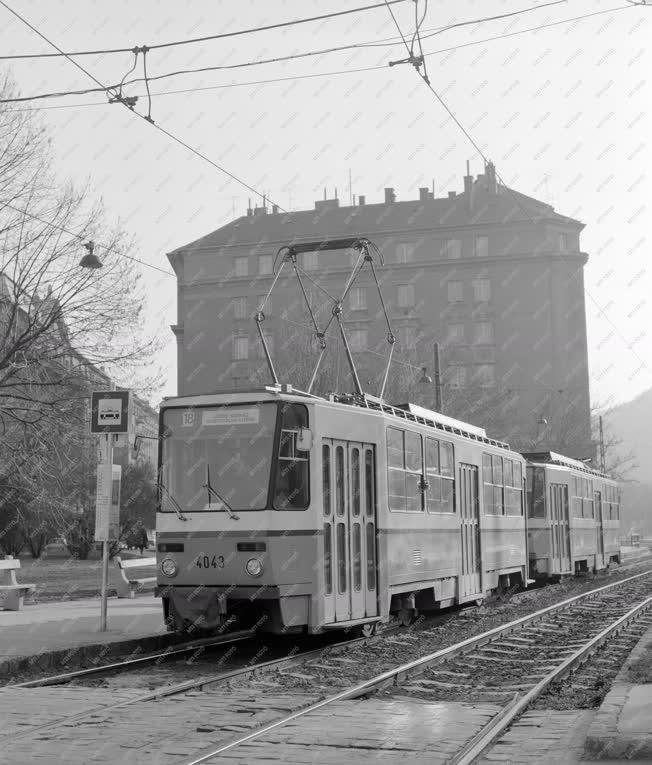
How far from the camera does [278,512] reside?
12.1m

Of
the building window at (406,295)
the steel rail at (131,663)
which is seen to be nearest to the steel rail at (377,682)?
the steel rail at (131,663)

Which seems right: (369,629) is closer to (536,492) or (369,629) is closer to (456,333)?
(536,492)

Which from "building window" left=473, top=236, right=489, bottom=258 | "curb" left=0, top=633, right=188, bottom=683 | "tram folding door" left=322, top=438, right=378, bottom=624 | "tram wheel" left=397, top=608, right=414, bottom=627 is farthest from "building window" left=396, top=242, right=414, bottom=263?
"curb" left=0, top=633, right=188, bottom=683

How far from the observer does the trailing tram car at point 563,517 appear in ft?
86.3

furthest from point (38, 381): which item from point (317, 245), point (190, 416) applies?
point (190, 416)

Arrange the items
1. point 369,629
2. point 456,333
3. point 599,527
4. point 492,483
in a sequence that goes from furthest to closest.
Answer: point 456,333, point 599,527, point 492,483, point 369,629

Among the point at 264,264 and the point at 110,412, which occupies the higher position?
the point at 264,264

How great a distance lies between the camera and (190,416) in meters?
12.7

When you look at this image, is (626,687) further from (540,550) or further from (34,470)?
(540,550)

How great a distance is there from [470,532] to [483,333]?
59008 mm

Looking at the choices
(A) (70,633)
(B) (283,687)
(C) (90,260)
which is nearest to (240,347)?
(C) (90,260)

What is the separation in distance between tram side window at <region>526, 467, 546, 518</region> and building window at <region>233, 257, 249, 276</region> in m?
54.7

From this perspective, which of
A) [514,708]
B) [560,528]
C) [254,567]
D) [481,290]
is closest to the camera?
[514,708]

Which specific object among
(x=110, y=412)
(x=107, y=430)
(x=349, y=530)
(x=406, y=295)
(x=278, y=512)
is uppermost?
(x=406, y=295)
